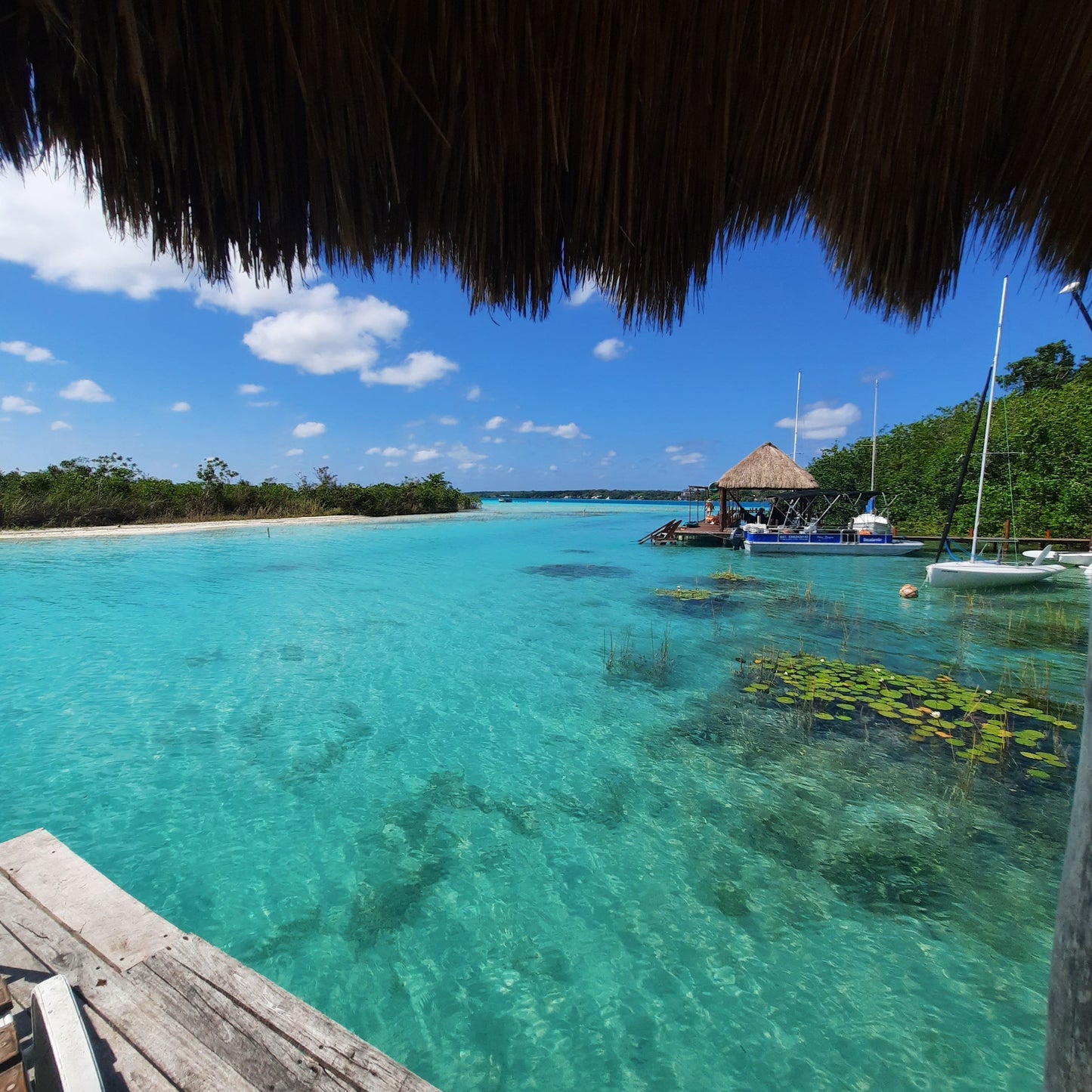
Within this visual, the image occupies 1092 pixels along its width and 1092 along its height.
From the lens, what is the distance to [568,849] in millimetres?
3484

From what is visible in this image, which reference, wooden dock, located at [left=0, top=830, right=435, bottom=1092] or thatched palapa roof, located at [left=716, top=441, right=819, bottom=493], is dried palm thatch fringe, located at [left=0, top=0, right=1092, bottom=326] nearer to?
wooden dock, located at [left=0, top=830, right=435, bottom=1092]

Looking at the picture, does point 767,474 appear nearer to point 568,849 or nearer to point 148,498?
point 568,849

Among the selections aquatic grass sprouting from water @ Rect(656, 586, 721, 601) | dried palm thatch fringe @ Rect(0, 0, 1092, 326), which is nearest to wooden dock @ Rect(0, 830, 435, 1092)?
dried palm thatch fringe @ Rect(0, 0, 1092, 326)

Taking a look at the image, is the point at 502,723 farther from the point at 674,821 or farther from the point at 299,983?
the point at 299,983

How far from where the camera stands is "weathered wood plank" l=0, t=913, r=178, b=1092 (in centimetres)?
133

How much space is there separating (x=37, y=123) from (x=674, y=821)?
4.38 m

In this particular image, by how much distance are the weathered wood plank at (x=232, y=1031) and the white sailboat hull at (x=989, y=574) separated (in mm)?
13632

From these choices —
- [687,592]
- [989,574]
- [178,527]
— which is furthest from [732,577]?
[178,527]

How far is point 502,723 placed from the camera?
5.34m

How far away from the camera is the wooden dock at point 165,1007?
4.49ft

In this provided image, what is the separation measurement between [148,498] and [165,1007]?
3400 cm

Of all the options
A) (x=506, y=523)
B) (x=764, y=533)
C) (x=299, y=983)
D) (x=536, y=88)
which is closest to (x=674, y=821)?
(x=299, y=983)

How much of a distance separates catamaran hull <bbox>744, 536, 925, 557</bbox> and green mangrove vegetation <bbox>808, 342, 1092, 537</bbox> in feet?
8.94

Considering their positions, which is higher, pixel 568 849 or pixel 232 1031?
pixel 232 1031
